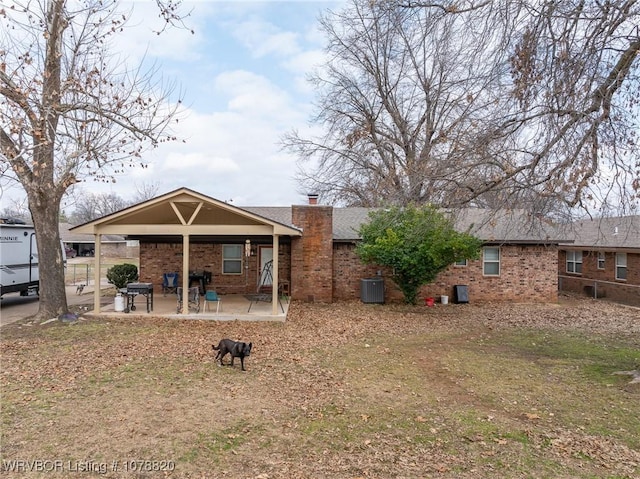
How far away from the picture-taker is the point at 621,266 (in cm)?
1758

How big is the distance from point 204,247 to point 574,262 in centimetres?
1773

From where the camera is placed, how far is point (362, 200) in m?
26.7

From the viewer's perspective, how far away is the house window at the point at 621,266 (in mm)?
17375

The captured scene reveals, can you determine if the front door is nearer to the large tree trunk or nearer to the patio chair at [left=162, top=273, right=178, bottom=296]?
the patio chair at [left=162, top=273, right=178, bottom=296]

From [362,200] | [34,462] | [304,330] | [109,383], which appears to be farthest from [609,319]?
[362,200]

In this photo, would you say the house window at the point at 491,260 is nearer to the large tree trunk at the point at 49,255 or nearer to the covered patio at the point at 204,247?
the covered patio at the point at 204,247

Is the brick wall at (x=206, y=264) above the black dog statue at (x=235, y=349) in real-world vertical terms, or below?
above

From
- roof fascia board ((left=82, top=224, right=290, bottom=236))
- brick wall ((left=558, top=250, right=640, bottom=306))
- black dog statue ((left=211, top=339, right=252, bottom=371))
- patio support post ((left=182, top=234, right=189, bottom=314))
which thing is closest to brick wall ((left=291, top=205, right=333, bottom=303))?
roof fascia board ((left=82, top=224, right=290, bottom=236))

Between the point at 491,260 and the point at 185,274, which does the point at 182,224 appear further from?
the point at 491,260

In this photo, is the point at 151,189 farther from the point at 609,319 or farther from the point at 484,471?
the point at 484,471

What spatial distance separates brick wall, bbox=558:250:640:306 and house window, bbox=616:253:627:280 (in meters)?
0.15

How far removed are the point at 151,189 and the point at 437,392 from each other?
50111 millimetres

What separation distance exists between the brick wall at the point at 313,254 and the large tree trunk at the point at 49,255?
6872 millimetres

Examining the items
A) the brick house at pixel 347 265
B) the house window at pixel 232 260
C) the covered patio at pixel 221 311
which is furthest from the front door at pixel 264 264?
the covered patio at pixel 221 311
